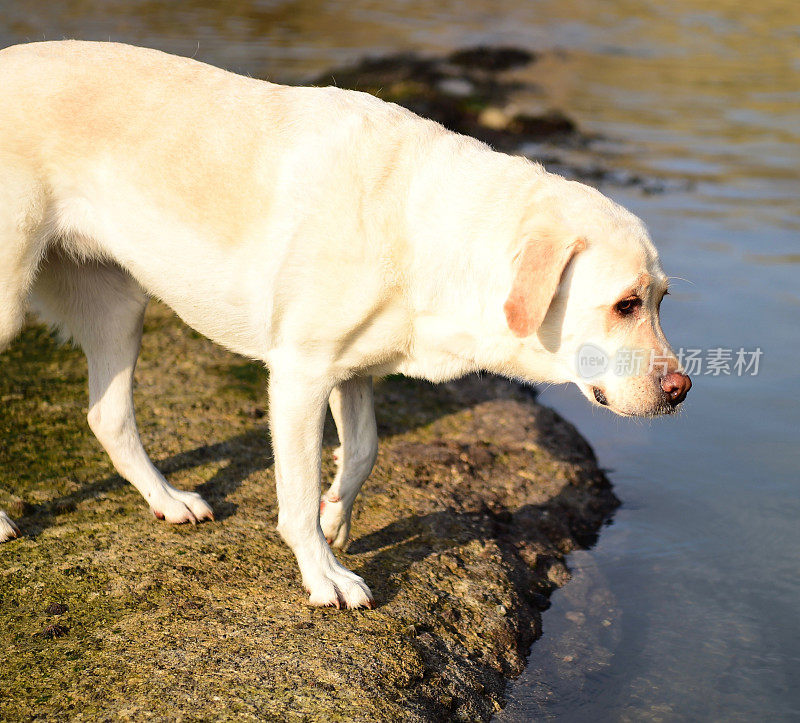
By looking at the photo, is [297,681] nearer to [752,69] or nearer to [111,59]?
[111,59]

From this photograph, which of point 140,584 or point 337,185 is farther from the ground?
point 337,185

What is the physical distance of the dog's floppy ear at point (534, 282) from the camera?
3.77 metres

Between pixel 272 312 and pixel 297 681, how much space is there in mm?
1447

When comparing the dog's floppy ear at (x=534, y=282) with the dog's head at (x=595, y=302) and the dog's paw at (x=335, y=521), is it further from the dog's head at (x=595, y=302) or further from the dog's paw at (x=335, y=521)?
the dog's paw at (x=335, y=521)

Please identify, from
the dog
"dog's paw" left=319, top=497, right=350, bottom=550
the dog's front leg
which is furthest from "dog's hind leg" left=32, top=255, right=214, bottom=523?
the dog's front leg

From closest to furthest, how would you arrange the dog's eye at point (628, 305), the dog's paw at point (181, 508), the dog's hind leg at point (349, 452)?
the dog's eye at point (628, 305), the dog's hind leg at point (349, 452), the dog's paw at point (181, 508)

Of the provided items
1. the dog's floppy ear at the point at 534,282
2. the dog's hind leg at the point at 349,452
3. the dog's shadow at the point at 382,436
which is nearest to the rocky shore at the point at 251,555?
the dog's shadow at the point at 382,436

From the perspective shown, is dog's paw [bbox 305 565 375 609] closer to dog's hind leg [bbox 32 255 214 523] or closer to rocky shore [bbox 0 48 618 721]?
rocky shore [bbox 0 48 618 721]

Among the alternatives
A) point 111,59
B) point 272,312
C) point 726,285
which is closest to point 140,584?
point 272,312

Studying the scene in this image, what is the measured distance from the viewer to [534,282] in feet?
12.4

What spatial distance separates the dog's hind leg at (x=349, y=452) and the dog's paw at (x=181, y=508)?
591 millimetres

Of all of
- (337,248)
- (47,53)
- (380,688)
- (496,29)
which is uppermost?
(47,53)

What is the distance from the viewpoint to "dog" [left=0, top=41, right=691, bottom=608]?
3.93 metres

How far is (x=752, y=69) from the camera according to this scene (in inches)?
700
